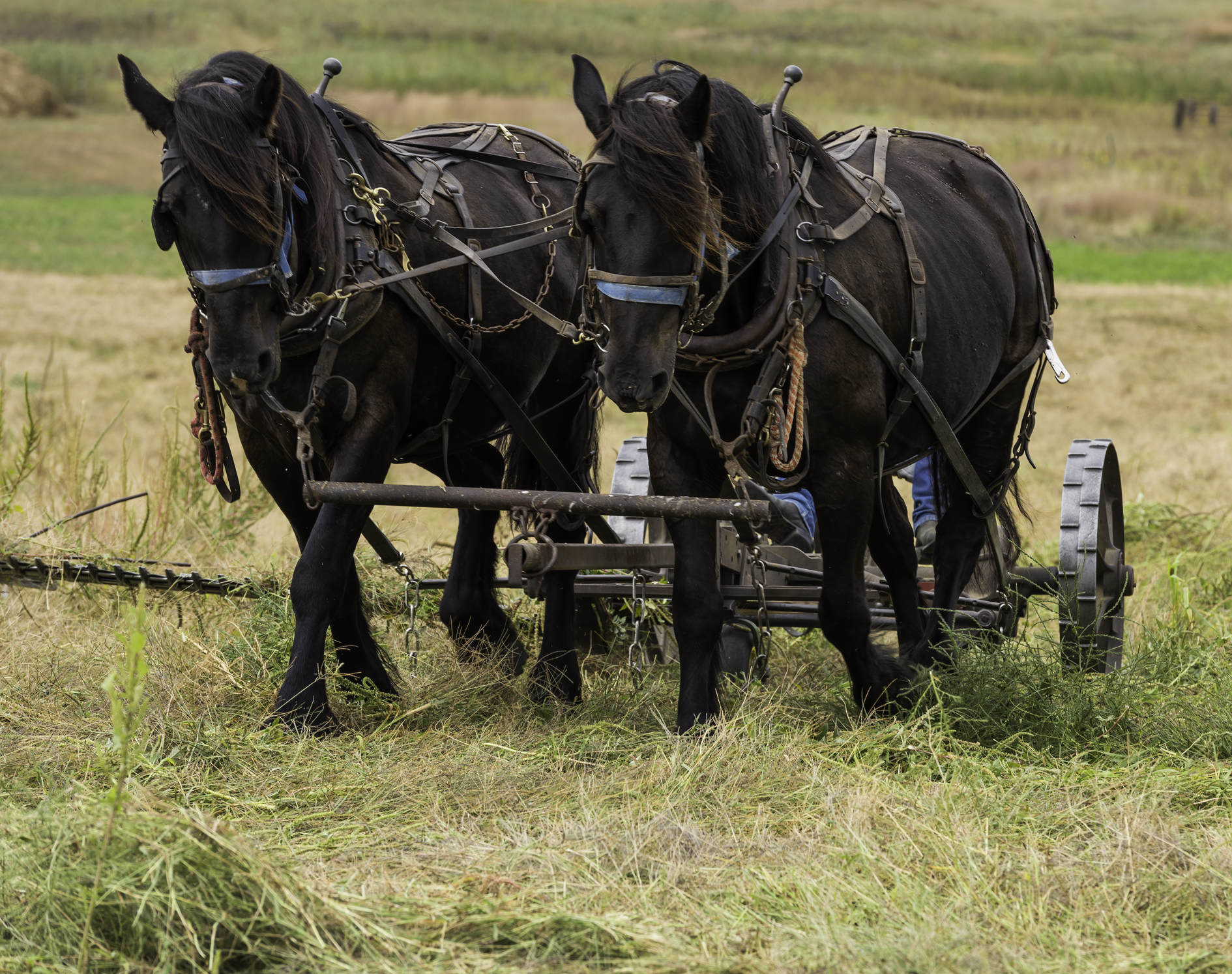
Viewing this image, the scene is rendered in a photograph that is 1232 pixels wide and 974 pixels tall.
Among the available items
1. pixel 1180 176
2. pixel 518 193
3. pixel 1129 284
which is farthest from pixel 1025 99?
pixel 518 193

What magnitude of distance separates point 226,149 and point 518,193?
164 cm

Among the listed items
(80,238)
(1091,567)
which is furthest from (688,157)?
(80,238)

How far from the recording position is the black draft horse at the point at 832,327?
11.1 ft

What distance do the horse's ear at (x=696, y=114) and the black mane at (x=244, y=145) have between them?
1.15 m

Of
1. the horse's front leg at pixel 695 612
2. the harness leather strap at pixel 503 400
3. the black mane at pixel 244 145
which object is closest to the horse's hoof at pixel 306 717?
the horse's front leg at pixel 695 612

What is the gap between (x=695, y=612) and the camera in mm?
3977

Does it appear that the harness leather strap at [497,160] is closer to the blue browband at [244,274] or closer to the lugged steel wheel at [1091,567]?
the blue browband at [244,274]

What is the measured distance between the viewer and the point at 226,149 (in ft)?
11.9

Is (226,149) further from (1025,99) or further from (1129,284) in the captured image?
(1025,99)

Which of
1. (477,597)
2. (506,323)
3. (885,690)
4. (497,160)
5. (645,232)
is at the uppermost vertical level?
(497,160)

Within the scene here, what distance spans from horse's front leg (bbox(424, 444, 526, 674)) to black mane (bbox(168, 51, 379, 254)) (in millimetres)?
1543

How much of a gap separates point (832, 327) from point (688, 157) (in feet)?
2.45

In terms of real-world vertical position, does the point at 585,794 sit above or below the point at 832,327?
below

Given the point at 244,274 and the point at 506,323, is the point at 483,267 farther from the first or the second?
the point at 244,274
